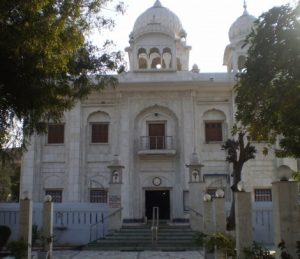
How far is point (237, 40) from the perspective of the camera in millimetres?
29703

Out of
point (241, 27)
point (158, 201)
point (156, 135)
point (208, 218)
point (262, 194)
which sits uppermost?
point (241, 27)

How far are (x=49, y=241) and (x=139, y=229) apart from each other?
25.1 feet

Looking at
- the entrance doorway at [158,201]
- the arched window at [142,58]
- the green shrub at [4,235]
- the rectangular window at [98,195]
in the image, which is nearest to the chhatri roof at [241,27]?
the arched window at [142,58]

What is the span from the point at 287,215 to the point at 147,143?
1749 centimetres

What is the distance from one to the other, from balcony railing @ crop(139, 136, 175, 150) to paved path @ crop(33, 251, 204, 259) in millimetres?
9779

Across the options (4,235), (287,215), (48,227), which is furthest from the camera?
(4,235)

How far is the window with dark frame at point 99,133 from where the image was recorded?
27.5 m

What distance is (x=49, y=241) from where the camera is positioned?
47.7ft

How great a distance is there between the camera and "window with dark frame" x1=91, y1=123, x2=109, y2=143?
2745 cm

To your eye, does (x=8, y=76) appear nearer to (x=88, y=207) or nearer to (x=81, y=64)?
(x=81, y=64)

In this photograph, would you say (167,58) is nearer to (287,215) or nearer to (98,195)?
(98,195)

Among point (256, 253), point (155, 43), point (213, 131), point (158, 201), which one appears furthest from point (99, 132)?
point (256, 253)

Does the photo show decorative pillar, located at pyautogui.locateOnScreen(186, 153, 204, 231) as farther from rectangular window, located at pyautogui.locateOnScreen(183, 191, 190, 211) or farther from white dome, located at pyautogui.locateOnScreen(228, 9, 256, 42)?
white dome, located at pyautogui.locateOnScreen(228, 9, 256, 42)

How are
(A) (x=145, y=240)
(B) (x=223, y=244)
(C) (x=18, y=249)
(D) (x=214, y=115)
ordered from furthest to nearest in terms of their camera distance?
1. (D) (x=214, y=115)
2. (A) (x=145, y=240)
3. (B) (x=223, y=244)
4. (C) (x=18, y=249)
